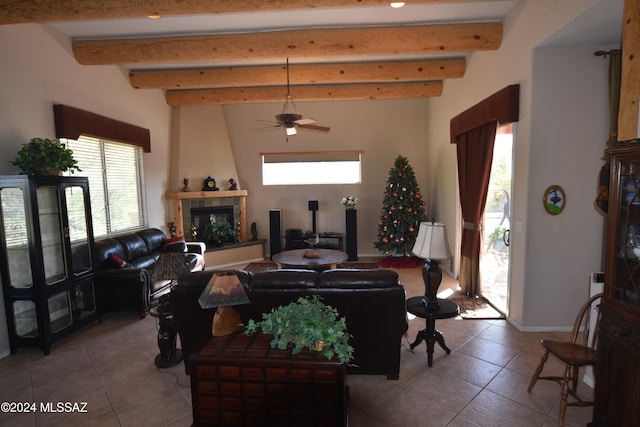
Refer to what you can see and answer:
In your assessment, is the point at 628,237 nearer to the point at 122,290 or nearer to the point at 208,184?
the point at 122,290

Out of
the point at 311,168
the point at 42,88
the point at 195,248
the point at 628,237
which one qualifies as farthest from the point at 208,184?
the point at 628,237

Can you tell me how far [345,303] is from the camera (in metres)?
2.68

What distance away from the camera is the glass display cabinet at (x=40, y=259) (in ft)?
10.9

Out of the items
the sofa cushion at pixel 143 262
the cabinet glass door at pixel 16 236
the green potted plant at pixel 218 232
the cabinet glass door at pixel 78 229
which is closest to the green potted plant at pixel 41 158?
the cabinet glass door at pixel 16 236

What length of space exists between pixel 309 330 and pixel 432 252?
148 cm

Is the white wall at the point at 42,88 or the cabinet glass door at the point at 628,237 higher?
the white wall at the point at 42,88

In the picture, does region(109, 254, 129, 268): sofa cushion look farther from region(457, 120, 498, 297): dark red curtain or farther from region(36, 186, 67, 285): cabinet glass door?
region(457, 120, 498, 297): dark red curtain

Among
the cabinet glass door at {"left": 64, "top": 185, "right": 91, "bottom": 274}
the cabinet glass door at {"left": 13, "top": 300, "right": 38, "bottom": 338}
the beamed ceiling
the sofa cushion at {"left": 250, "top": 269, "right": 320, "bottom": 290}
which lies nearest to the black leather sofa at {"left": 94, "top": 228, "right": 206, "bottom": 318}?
the cabinet glass door at {"left": 64, "top": 185, "right": 91, "bottom": 274}

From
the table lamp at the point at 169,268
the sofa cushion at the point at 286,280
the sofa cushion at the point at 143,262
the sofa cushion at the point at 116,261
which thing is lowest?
the sofa cushion at the point at 143,262

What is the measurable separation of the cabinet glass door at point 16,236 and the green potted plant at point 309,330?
2762 mm

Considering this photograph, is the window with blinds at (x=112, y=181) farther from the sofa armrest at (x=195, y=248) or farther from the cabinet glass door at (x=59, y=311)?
the cabinet glass door at (x=59, y=311)

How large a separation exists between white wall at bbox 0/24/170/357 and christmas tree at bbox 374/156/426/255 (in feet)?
15.9

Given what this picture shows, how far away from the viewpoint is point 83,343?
367 centimetres

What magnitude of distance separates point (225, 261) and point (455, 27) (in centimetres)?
565
